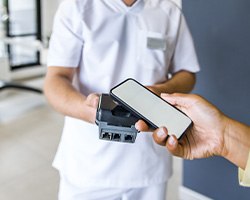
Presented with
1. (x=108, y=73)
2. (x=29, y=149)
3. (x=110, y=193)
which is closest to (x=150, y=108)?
(x=108, y=73)

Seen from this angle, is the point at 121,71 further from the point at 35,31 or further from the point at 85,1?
the point at 35,31

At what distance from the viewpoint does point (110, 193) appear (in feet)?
3.48

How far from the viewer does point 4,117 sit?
317 centimetres

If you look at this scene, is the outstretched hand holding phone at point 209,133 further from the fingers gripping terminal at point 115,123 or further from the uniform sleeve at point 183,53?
the uniform sleeve at point 183,53

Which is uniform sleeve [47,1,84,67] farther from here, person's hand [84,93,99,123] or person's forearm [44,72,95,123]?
person's hand [84,93,99,123]

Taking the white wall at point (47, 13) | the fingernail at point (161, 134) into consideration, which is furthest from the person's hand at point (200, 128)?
the white wall at point (47, 13)

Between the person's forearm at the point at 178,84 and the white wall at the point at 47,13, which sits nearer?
the person's forearm at the point at 178,84

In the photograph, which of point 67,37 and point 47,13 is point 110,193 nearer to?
point 67,37

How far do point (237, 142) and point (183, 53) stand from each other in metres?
0.39

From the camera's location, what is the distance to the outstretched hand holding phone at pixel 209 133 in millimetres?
848

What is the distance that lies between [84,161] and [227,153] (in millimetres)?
435

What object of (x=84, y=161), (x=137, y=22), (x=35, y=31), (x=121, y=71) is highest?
(x=137, y=22)

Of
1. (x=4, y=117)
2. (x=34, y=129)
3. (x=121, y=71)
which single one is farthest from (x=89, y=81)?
(x=4, y=117)

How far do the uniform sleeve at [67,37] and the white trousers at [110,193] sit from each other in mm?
390
